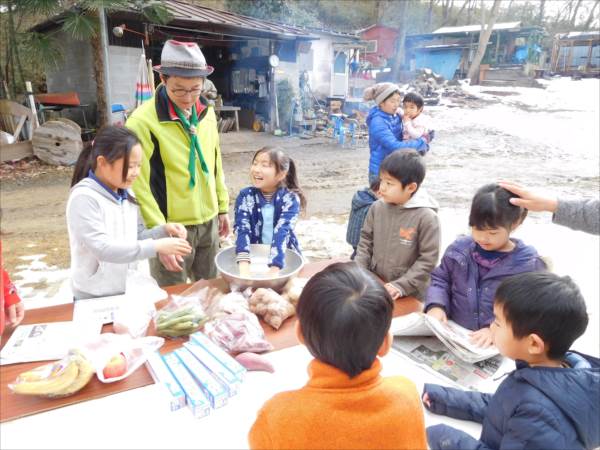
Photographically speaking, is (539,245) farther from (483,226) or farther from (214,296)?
(214,296)

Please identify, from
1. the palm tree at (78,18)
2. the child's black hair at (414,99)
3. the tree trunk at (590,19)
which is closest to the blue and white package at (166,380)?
the child's black hair at (414,99)

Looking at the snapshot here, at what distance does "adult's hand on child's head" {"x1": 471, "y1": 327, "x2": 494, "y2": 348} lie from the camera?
1.68m

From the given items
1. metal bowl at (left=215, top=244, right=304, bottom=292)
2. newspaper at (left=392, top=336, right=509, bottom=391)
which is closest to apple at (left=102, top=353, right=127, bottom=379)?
metal bowl at (left=215, top=244, right=304, bottom=292)

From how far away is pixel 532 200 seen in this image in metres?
1.70

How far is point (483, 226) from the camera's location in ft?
5.88

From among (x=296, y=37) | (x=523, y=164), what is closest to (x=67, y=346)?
(x=523, y=164)

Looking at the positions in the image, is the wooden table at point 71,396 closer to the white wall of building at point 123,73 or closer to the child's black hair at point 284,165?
the child's black hair at point 284,165

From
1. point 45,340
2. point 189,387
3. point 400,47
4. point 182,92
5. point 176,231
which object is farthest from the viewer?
point 400,47

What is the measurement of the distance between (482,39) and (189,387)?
2619 cm

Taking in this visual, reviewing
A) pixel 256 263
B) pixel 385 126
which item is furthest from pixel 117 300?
pixel 385 126

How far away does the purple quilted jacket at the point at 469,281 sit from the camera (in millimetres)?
1848

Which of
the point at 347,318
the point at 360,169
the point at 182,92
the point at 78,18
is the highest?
the point at 78,18

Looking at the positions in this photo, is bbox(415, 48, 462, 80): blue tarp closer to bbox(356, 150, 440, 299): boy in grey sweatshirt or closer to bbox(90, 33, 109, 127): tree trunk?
bbox(90, 33, 109, 127): tree trunk

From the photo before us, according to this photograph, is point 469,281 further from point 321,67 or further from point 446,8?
point 446,8
